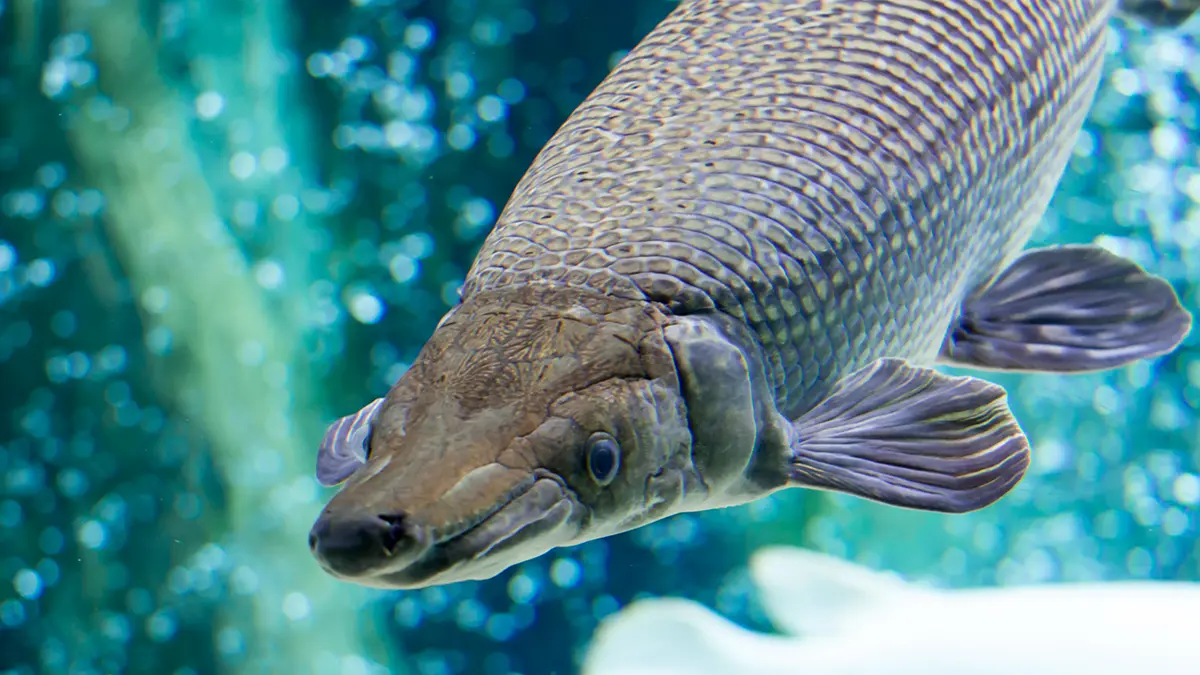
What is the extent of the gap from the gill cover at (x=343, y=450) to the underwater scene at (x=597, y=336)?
0.04 ft

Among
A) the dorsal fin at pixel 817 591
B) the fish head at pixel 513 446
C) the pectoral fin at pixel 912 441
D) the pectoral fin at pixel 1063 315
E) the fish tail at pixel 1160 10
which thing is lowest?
the dorsal fin at pixel 817 591

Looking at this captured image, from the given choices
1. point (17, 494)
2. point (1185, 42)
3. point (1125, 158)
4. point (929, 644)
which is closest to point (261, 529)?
point (17, 494)

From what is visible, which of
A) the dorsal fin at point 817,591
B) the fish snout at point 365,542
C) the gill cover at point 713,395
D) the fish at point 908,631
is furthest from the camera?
the dorsal fin at point 817,591

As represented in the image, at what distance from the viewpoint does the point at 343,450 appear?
1265mm

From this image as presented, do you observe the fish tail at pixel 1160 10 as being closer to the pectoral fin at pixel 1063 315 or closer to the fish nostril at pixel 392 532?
the pectoral fin at pixel 1063 315

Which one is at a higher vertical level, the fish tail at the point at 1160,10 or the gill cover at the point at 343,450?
the gill cover at the point at 343,450

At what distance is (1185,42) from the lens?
417 centimetres

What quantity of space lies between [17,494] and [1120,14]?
3.96 m

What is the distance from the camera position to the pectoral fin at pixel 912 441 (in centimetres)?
109

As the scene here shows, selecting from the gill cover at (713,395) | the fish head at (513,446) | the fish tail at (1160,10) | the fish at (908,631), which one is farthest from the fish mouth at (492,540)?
the fish at (908,631)

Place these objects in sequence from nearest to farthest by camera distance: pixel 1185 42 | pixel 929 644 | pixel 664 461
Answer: pixel 664 461 → pixel 929 644 → pixel 1185 42

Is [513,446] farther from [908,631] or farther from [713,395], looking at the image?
[908,631]

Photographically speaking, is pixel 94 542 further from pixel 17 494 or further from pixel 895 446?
pixel 895 446

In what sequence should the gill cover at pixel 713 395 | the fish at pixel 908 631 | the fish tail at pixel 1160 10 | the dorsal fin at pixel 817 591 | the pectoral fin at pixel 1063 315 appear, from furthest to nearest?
the dorsal fin at pixel 817 591 → the fish at pixel 908 631 → the fish tail at pixel 1160 10 → the pectoral fin at pixel 1063 315 → the gill cover at pixel 713 395
